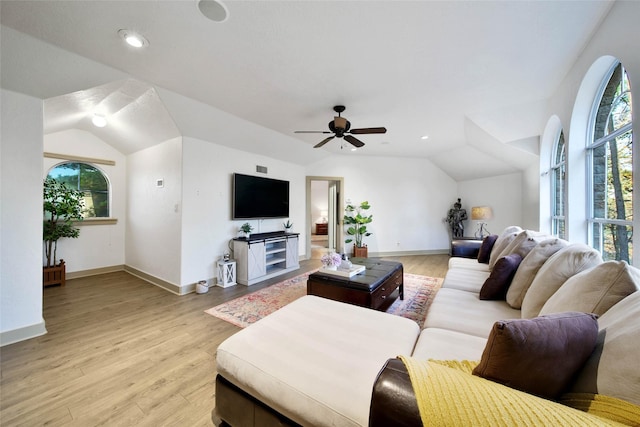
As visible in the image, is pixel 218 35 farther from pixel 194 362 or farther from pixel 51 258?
pixel 51 258

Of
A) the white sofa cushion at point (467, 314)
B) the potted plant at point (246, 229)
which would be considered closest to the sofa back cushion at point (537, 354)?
the white sofa cushion at point (467, 314)

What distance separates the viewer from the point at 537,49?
6.77 feet

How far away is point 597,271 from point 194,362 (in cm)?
261

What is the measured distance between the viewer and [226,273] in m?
3.68

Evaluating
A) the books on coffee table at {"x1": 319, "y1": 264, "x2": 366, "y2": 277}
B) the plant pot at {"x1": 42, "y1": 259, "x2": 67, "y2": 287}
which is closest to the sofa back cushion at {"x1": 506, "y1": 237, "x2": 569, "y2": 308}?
the books on coffee table at {"x1": 319, "y1": 264, "x2": 366, "y2": 277}

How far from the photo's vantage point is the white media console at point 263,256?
384 cm

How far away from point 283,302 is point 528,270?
8.37 ft

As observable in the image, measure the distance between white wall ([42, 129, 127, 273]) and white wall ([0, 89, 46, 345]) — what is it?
2245 millimetres

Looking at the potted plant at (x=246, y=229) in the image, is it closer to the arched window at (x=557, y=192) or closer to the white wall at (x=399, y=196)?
the white wall at (x=399, y=196)

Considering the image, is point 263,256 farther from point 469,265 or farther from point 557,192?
point 557,192

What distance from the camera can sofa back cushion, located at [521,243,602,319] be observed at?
133cm

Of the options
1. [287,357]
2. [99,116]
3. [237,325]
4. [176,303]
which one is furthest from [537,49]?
[99,116]

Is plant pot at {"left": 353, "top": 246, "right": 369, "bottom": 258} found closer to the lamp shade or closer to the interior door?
the interior door

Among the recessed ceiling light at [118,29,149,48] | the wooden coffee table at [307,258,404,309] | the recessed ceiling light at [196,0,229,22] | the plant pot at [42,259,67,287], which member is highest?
the recessed ceiling light at [118,29,149,48]
